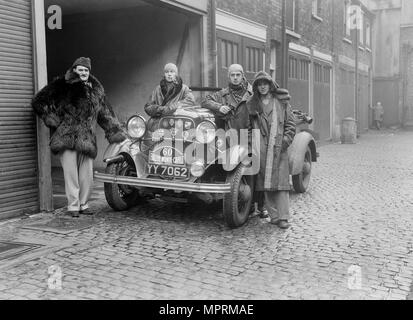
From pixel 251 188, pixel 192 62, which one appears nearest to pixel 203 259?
pixel 251 188

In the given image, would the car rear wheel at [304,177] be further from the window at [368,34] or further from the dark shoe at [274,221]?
the window at [368,34]


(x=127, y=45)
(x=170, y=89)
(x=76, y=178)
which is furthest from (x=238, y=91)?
(x=127, y=45)

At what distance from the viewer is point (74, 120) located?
6.27 metres

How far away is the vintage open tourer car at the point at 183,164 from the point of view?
5762mm

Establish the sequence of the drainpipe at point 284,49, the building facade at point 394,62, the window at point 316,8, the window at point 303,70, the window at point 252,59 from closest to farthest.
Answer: the window at point 252,59, the drainpipe at point 284,49, the window at point 303,70, the window at point 316,8, the building facade at point 394,62

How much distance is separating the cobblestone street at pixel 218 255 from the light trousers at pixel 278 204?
6.3 inches

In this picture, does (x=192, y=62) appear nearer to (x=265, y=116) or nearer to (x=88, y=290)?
(x=265, y=116)

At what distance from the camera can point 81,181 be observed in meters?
6.49

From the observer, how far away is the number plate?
5980mm

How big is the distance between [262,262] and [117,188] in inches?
95.1

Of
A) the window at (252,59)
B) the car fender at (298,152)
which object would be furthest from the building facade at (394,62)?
the car fender at (298,152)

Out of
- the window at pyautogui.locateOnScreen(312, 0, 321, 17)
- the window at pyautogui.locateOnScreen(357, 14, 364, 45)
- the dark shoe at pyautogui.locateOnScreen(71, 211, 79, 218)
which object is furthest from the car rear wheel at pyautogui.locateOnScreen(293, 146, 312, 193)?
the window at pyautogui.locateOnScreen(357, 14, 364, 45)

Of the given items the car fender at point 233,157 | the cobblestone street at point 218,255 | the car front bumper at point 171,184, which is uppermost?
the car fender at point 233,157

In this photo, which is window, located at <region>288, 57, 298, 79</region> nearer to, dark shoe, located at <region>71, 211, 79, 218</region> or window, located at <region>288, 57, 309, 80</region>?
window, located at <region>288, 57, 309, 80</region>
